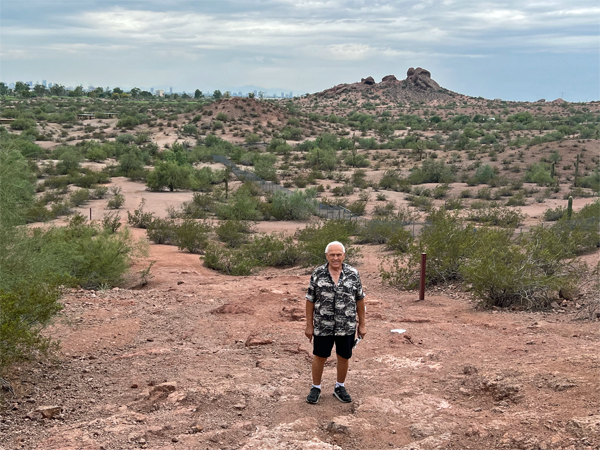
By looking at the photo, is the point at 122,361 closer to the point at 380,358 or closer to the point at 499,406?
the point at 380,358

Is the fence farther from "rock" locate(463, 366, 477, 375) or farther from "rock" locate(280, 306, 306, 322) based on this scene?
"rock" locate(463, 366, 477, 375)

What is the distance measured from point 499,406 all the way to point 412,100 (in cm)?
14884

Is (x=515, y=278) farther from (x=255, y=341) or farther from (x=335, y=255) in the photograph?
(x=335, y=255)

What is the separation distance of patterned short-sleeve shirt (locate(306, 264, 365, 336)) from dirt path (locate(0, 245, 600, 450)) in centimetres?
87

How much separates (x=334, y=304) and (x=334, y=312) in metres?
0.09

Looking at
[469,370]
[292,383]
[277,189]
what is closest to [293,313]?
[292,383]

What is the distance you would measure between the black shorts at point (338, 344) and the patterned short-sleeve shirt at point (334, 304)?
2.6 inches

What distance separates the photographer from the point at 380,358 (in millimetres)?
9094

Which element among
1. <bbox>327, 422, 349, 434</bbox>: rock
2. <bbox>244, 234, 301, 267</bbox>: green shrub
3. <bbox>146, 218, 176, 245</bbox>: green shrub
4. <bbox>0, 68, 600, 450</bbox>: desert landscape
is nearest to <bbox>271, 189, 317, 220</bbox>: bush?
<bbox>0, 68, 600, 450</bbox>: desert landscape

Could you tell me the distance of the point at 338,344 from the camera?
23.7 ft

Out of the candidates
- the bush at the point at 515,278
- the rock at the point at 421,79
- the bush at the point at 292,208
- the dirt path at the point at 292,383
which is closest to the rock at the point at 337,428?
the dirt path at the point at 292,383

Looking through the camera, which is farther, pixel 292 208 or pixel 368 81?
pixel 368 81

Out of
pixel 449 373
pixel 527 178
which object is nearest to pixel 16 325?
pixel 449 373

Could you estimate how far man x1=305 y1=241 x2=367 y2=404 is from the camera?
7.09 meters
